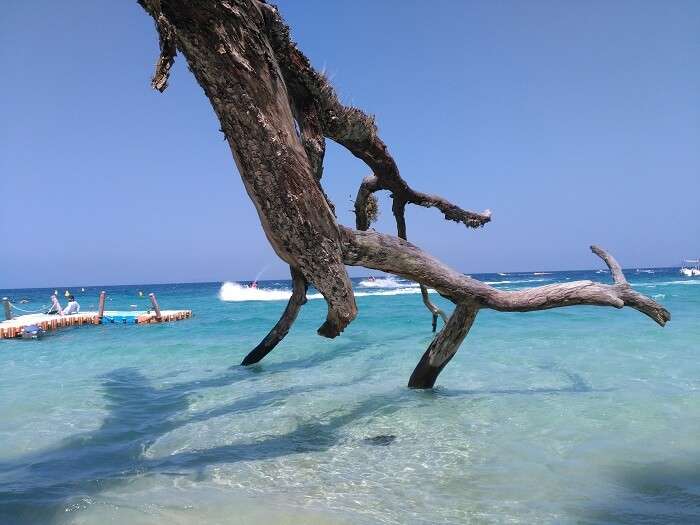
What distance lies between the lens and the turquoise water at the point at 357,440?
11.9 ft

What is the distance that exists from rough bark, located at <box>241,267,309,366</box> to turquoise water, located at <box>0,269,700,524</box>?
0.37m

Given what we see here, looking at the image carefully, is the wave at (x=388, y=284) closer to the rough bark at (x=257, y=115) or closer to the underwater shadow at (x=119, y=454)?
the underwater shadow at (x=119, y=454)

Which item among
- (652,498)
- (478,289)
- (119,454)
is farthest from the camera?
(478,289)

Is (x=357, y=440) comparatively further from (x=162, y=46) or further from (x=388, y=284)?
(x=388, y=284)

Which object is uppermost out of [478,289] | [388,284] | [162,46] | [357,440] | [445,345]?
[162,46]

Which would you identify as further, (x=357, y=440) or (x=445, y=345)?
(x=445, y=345)

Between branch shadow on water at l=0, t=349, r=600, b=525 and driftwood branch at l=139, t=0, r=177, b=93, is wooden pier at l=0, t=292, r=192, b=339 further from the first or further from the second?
driftwood branch at l=139, t=0, r=177, b=93

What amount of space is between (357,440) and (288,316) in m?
4.39

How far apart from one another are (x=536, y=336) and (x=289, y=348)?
7.25 meters

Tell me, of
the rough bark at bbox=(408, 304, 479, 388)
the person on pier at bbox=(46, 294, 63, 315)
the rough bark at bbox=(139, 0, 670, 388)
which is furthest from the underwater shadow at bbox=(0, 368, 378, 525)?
the person on pier at bbox=(46, 294, 63, 315)

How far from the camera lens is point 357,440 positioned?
5.49m

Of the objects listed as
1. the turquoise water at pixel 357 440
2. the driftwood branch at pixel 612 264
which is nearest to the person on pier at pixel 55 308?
the turquoise water at pixel 357 440

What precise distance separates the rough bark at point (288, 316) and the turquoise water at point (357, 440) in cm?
37

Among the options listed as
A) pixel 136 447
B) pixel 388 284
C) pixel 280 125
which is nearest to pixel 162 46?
pixel 280 125
